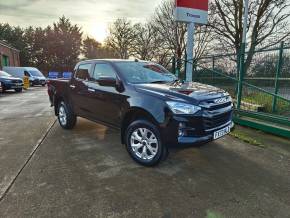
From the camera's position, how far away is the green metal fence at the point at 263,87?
228 inches

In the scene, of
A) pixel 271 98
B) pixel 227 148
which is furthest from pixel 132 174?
pixel 271 98

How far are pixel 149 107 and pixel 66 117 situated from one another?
3.18 metres

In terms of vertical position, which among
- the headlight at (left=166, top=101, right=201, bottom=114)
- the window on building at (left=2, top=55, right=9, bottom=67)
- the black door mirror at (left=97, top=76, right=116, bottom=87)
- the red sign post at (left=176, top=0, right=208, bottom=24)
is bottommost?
the headlight at (left=166, top=101, right=201, bottom=114)

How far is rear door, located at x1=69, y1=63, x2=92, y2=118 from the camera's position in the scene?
5418mm

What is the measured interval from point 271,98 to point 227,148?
89.8 inches

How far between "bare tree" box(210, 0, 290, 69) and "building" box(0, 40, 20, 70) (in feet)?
85.3

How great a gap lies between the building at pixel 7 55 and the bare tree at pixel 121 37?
15.7m

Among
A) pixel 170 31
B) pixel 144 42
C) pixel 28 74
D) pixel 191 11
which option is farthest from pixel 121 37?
→ pixel 191 11

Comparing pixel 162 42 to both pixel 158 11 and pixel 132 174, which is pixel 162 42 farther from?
pixel 132 174

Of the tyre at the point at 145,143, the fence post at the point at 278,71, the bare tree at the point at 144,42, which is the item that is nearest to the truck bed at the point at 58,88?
the tyre at the point at 145,143

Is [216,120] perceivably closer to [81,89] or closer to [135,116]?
[135,116]

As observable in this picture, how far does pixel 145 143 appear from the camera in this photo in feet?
13.4

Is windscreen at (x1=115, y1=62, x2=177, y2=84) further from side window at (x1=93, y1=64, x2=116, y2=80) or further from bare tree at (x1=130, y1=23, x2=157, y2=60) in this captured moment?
bare tree at (x1=130, y1=23, x2=157, y2=60)

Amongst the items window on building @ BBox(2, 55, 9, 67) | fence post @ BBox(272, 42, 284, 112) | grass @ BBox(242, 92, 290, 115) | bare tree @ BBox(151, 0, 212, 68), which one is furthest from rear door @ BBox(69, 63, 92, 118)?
window on building @ BBox(2, 55, 9, 67)
